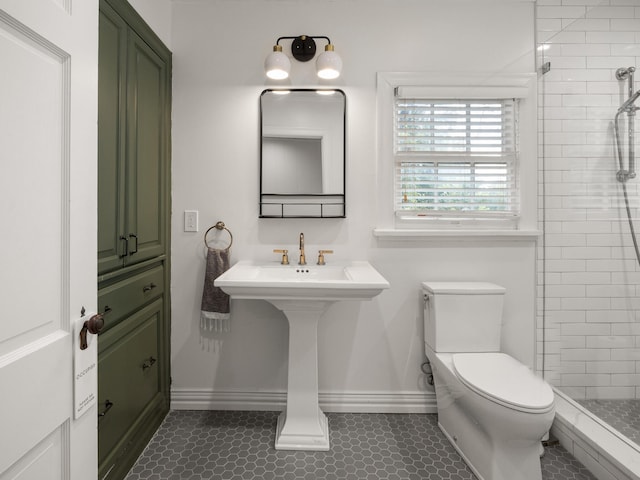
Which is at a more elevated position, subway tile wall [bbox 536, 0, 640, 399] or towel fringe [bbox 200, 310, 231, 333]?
subway tile wall [bbox 536, 0, 640, 399]

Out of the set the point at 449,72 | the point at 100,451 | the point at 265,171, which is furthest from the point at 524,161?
the point at 100,451

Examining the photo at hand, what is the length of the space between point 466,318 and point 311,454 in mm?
1051

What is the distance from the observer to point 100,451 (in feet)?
4.71

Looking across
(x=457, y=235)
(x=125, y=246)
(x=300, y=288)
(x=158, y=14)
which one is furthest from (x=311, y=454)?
(x=158, y=14)

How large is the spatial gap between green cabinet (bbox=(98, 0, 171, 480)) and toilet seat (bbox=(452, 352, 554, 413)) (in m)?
1.50

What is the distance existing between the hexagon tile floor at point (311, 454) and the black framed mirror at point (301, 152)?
46.6 inches

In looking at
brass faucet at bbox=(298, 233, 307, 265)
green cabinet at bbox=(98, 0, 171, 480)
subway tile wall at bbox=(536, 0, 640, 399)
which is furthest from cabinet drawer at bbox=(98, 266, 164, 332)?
subway tile wall at bbox=(536, 0, 640, 399)

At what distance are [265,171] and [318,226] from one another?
17.6 inches

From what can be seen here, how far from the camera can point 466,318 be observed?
6.56 feet

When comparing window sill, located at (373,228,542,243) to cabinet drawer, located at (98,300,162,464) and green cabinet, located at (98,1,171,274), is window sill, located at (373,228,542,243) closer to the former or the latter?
green cabinet, located at (98,1,171,274)

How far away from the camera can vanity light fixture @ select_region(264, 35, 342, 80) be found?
79.1 inches

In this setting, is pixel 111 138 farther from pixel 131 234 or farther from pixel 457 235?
pixel 457 235

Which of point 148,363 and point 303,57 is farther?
point 303,57

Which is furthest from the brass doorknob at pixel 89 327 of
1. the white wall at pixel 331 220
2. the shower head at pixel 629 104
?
the shower head at pixel 629 104
